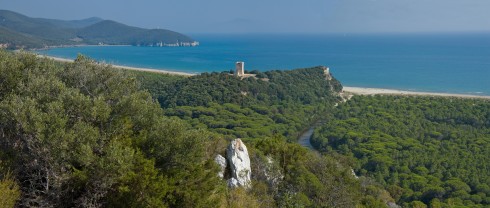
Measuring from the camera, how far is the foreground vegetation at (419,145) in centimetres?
2469

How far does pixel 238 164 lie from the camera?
1583cm

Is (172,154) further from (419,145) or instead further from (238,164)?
(419,145)

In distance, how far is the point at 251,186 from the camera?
15.1 meters

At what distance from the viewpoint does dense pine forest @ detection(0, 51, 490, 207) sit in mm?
8508

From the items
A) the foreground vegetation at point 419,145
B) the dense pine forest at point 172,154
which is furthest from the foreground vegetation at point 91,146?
the foreground vegetation at point 419,145

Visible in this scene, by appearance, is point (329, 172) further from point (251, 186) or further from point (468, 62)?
point (468, 62)

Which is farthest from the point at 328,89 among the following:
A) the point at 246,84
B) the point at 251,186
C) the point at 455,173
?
the point at 251,186

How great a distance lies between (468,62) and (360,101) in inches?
2559

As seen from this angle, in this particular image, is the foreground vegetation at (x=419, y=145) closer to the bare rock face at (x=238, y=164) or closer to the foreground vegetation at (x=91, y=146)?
the bare rock face at (x=238, y=164)

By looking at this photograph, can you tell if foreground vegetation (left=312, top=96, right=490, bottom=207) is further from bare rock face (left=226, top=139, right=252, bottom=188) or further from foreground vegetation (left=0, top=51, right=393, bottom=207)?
foreground vegetation (left=0, top=51, right=393, bottom=207)

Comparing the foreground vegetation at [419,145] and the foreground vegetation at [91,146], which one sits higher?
the foreground vegetation at [91,146]

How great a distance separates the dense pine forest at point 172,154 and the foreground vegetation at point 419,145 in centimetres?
10

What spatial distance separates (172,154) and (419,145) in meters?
27.8

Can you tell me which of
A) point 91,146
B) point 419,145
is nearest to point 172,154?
point 91,146
